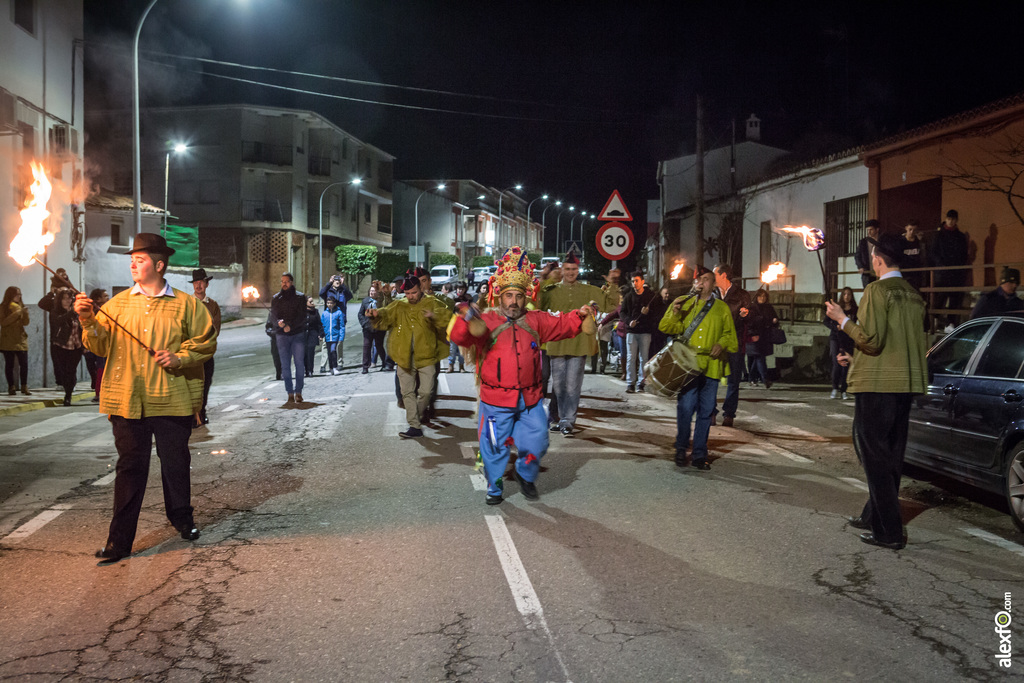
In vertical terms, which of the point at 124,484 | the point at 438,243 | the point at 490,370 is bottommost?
the point at 124,484

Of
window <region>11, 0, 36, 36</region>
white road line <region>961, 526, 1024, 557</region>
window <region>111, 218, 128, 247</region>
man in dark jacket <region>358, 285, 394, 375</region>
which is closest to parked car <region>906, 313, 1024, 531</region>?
white road line <region>961, 526, 1024, 557</region>

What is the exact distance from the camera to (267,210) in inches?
1988

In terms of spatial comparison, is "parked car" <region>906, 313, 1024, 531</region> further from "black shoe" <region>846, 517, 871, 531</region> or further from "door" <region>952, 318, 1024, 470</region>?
"black shoe" <region>846, 517, 871, 531</region>

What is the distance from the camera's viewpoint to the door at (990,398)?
242 inches

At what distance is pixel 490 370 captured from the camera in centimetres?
682

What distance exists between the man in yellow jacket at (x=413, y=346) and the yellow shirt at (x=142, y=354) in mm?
4420

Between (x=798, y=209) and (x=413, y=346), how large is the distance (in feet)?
61.7

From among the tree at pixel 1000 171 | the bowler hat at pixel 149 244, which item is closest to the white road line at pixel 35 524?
the bowler hat at pixel 149 244

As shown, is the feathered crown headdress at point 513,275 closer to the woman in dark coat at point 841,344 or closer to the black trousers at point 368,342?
the woman in dark coat at point 841,344

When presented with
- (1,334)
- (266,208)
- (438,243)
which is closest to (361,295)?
(266,208)

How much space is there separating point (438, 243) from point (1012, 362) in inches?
2797

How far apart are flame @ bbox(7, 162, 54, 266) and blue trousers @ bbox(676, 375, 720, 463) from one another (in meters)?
5.41

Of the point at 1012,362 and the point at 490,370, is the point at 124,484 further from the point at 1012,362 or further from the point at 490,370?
the point at 1012,362

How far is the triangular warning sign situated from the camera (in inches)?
536
